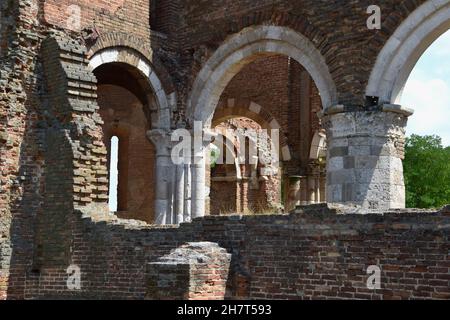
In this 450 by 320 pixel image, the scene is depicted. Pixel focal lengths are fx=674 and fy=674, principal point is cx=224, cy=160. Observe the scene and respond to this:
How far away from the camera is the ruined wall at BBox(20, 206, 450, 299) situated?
6641 millimetres

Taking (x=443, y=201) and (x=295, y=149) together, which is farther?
(x=443, y=201)

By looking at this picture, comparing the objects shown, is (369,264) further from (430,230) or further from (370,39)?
(370,39)

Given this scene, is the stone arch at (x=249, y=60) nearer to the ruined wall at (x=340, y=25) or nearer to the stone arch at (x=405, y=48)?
the ruined wall at (x=340, y=25)

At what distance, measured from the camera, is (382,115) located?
10.9m

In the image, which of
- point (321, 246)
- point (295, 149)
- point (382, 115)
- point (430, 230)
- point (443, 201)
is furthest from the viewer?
point (443, 201)

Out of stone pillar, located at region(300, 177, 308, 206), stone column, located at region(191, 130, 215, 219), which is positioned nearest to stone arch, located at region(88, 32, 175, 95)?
stone column, located at region(191, 130, 215, 219)

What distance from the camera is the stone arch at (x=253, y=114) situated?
63.4 ft

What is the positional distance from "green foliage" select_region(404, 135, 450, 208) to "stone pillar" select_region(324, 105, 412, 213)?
2116 cm

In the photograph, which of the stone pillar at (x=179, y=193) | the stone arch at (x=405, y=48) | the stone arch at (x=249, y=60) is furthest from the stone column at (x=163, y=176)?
the stone arch at (x=405, y=48)

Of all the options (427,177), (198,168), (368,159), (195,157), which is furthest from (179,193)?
(427,177)

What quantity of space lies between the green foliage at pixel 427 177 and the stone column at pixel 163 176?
64.7 ft

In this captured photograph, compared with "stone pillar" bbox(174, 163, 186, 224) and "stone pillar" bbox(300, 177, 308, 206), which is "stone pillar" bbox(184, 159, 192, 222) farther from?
"stone pillar" bbox(300, 177, 308, 206)
